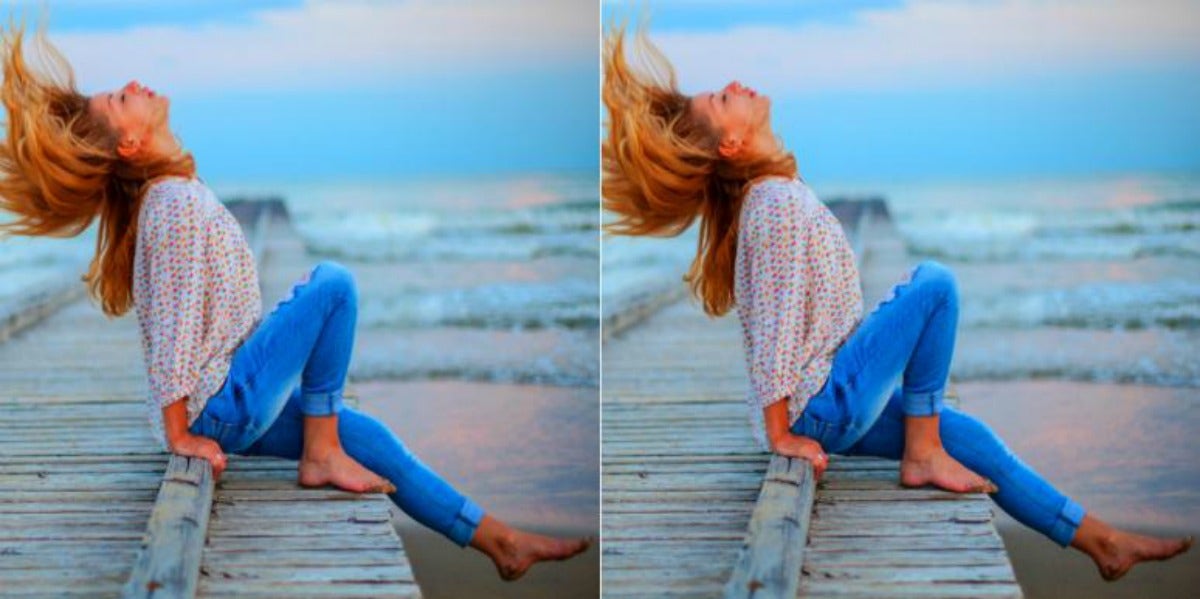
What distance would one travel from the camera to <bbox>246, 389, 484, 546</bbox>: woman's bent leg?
403 cm

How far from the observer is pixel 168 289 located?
3889 millimetres

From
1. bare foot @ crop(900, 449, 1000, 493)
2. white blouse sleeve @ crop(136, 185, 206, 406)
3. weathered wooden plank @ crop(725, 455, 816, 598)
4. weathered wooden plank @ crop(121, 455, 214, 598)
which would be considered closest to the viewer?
weathered wooden plank @ crop(121, 455, 214, 598)

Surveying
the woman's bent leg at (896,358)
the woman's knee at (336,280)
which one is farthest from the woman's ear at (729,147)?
the woman's knee at (336,280)

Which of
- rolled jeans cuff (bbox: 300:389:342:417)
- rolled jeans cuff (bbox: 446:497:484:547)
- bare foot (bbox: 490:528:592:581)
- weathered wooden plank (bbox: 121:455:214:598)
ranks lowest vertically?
bare foot (bbox: 490:528:592:581)

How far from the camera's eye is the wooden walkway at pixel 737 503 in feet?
12.4

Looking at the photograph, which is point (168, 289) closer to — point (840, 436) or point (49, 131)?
point (49, 131)

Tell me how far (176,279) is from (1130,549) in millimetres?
2140

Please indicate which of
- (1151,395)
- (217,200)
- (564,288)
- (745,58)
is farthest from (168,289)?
(1151,395)

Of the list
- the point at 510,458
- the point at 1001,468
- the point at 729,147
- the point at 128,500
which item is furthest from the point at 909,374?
the point at 128,500

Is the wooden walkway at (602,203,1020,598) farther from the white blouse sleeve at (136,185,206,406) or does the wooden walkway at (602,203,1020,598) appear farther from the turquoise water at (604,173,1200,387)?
the white blouse sleeve at (136,185,206,406)

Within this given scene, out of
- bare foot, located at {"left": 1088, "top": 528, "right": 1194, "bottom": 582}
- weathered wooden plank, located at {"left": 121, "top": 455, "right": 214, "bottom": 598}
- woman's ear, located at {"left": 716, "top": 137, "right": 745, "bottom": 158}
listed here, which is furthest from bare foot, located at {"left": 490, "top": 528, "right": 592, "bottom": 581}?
bare foot, located at {"left": 1088, "top": 528, "right": 1194, "bottom": 582}

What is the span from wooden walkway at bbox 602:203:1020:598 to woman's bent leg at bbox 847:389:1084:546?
6 cm

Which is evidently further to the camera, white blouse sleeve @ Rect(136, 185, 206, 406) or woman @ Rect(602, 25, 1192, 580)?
woman @ Rect(602, 25, 1192, 580)

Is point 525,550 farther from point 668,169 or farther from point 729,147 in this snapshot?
point 729,147
